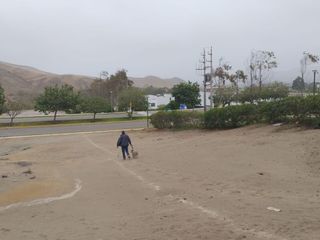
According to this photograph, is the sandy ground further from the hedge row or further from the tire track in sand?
the hedge row

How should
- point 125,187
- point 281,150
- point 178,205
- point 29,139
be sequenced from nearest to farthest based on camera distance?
point 178,205 < point 125,187 < point 281,150 < point 29,139

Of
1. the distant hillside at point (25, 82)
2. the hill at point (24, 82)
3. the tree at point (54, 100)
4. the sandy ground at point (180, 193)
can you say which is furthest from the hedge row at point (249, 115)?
the distant hillside at point (25, 82)

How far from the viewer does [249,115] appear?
100ft

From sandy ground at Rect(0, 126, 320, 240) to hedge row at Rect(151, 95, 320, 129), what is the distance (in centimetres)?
145

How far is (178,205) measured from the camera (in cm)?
1120

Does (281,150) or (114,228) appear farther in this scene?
(281,150)

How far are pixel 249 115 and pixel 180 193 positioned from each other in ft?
61.0

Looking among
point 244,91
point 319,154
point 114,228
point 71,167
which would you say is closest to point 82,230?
point 114,228

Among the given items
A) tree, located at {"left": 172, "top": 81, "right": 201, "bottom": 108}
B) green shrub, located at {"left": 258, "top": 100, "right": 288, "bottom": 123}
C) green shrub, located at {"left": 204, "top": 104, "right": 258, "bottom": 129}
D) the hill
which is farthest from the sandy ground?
the hill

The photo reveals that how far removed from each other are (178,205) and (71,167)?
41.2 feet

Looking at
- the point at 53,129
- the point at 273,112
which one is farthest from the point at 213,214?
the point at 53,129

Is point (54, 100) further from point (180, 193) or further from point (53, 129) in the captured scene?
point (180, 193)

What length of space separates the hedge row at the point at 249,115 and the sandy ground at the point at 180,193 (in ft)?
4.75

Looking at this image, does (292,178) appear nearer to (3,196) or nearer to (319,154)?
(319,154)
